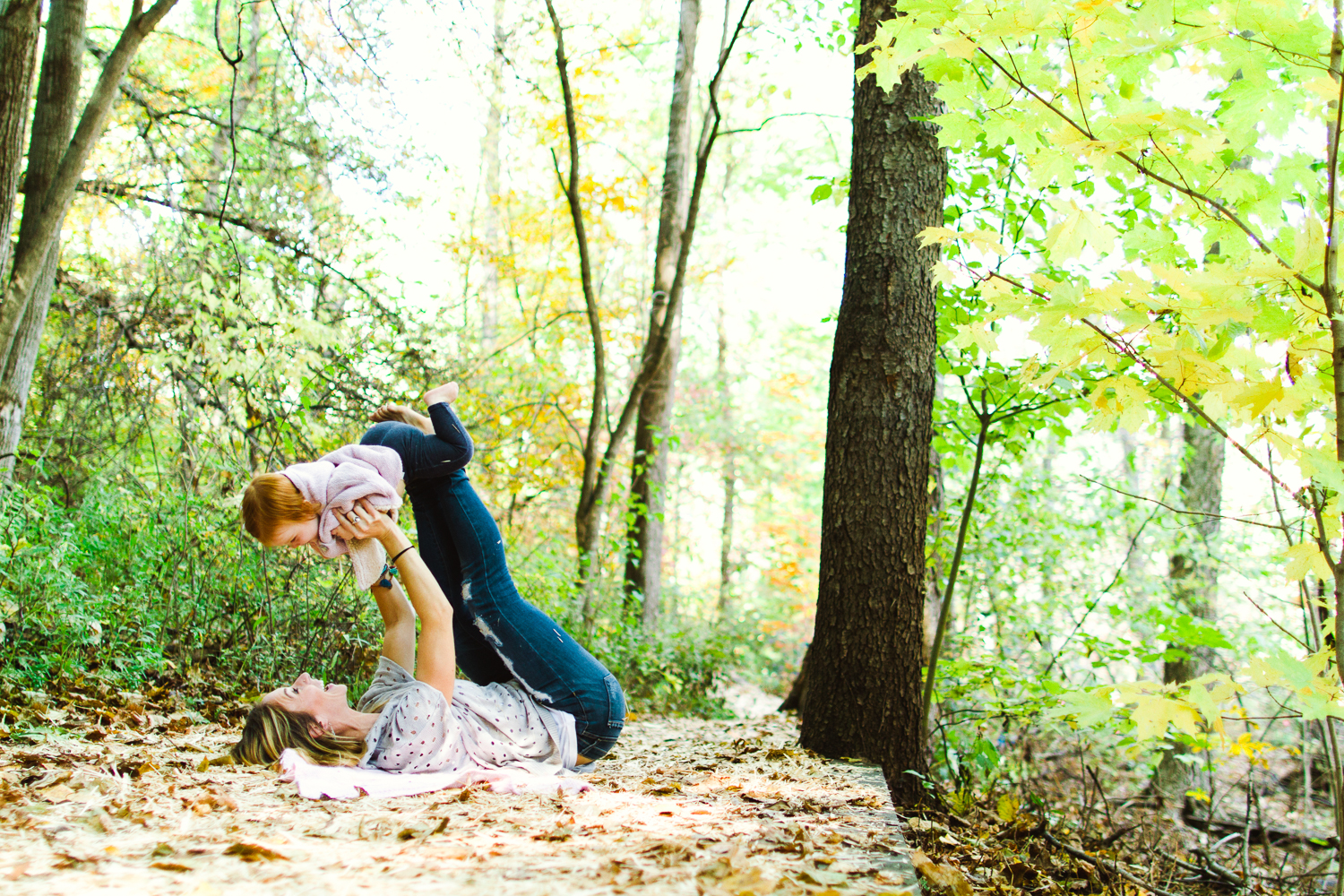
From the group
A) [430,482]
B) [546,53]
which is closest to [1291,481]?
[430,482]

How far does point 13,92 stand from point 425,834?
173 inches

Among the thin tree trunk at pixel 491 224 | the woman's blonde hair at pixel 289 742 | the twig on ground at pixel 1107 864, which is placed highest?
the thin tree trunk at pixel 491 224

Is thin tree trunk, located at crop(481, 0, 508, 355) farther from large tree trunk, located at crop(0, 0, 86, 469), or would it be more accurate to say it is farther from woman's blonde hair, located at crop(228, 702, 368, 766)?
woman's blonde hair, located at crop(228, 702, 368, 766)

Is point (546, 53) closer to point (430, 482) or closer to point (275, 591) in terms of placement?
point (275, 591)

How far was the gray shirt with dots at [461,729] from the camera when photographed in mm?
2818

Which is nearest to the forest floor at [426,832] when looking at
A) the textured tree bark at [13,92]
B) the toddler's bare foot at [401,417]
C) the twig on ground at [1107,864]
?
the twig on ground at [1107,864]

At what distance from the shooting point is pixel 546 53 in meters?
8.16

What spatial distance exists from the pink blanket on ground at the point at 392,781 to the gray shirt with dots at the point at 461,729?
7cm

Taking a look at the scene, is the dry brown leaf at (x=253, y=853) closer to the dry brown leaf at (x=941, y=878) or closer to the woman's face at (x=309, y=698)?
the woman's face at (x=309, y=698)

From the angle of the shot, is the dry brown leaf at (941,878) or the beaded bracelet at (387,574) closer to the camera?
the dry brown leaf at (941,878)

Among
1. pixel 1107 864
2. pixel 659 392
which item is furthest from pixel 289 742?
pixel 659 392

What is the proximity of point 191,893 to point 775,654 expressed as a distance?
1549 cm

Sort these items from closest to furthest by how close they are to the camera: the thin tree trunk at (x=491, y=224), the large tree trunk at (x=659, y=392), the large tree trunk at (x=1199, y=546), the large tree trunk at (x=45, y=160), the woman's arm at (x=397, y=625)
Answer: the woman's arm at (x=397, y=625) → the large tree trunk at (x=45, y=160) → the large tree trunk at (x=1199, y=546) → the large tree trunk at (x=659, y=392) → the thin tree trunk at (x=491, y=224)

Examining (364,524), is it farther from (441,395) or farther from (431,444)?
(441,395)
